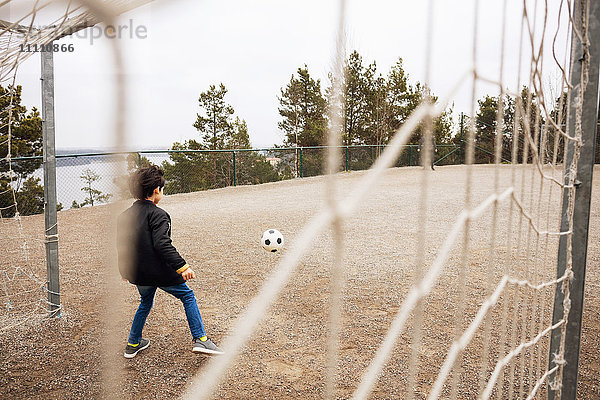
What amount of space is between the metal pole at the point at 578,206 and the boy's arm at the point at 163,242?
74.3 inches

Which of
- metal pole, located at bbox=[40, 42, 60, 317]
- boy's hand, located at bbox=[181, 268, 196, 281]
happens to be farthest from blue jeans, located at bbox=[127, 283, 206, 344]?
metal pole, located at bbox=[40, 42, 60, 317]

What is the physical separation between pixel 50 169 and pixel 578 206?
3.04 m

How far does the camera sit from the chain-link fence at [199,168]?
29.4 ft

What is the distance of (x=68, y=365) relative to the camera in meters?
2.65

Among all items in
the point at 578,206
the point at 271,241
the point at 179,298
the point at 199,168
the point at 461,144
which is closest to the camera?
the point at 578,206

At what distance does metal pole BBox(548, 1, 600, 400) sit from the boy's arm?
189cm

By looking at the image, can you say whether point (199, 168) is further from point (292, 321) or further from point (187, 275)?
point (187, 275)

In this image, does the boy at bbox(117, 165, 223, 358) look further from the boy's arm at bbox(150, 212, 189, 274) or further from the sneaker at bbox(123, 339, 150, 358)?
the sneaker at bbox(123, 339, 150, 358)

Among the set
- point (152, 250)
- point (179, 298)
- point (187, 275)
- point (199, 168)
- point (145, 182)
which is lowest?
point (179, 298)

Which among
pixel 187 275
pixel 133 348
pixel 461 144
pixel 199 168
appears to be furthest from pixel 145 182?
pixel 461 144

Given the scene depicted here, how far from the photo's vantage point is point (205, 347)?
2.71 meters

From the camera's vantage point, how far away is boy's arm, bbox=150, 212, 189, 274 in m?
2.51

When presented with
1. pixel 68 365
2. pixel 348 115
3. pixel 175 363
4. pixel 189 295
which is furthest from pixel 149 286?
pixel 348 115

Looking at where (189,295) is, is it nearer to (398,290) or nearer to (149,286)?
(149,286)
